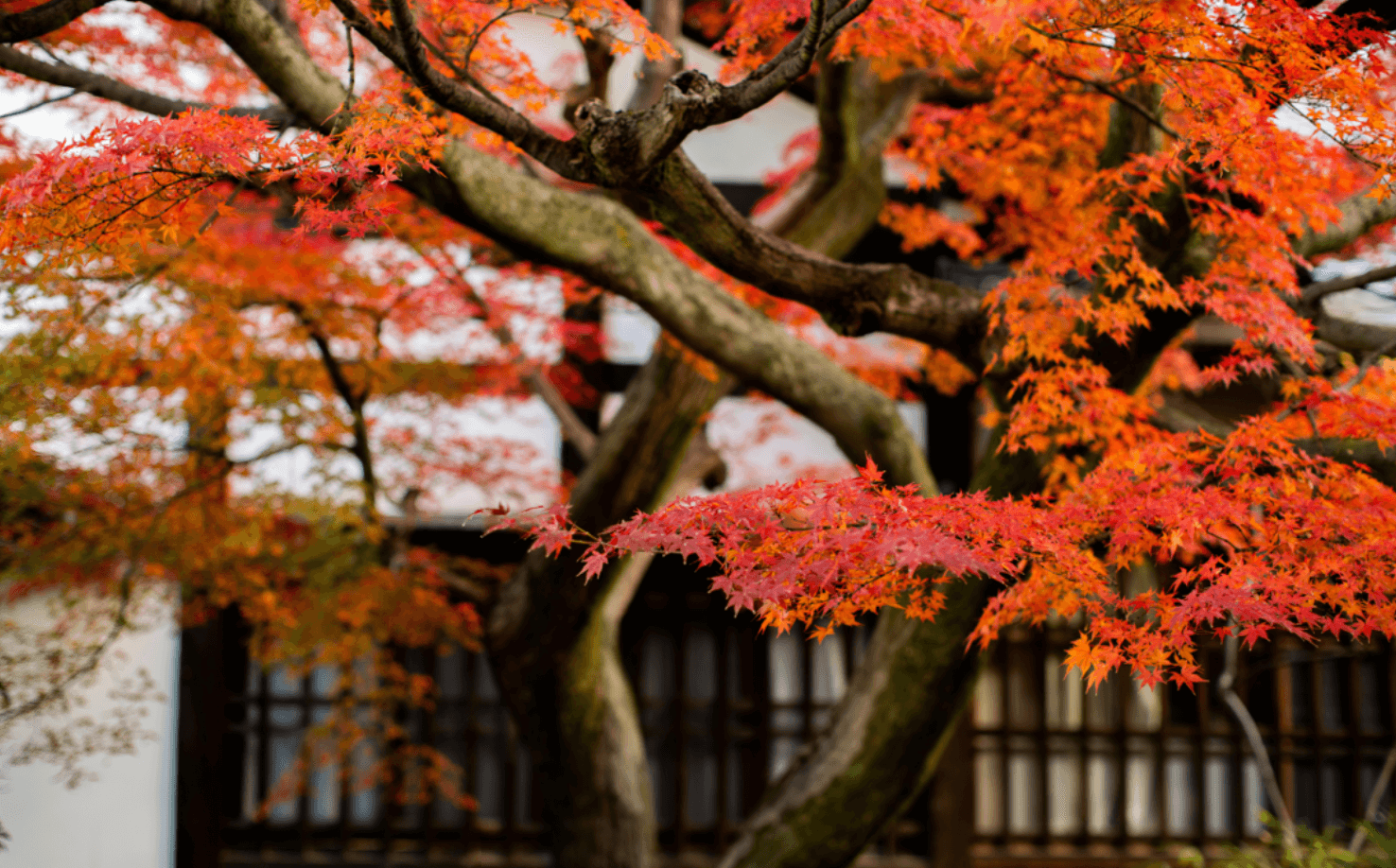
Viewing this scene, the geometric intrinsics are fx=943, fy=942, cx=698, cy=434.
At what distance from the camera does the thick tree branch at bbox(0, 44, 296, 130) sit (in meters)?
3.34

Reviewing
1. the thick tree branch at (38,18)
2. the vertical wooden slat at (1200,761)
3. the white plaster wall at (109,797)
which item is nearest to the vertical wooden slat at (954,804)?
the vertical wooden slat at (1200,761)

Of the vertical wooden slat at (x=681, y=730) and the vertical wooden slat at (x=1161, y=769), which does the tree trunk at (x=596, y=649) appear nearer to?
the vertical wooden slat at (x=681, y=730)

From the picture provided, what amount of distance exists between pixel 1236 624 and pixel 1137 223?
188 centimetres

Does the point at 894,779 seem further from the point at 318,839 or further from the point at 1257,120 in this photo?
the point at 318,839

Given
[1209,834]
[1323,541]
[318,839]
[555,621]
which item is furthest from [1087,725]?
[318,839]

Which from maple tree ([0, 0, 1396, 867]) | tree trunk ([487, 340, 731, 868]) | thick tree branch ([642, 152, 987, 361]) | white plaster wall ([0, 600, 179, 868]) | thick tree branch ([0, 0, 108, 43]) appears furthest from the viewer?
white plaster wall ([0, 600, 179, 868])

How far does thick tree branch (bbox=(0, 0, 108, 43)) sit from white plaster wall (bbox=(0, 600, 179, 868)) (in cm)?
404

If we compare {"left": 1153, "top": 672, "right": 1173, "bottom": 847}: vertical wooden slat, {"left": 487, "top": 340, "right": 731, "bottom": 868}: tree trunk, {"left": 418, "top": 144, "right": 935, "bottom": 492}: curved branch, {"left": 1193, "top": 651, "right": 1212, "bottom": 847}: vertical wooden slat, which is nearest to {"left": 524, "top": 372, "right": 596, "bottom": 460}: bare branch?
{"left": 487, "top": 340, "right": 731, "bottom": 868}: tree trunk

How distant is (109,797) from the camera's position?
623 centimetres

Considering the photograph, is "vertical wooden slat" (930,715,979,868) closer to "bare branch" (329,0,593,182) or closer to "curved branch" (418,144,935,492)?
"curved branch" (418,144,935,492)

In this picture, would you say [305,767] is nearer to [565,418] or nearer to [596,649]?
[596,649]

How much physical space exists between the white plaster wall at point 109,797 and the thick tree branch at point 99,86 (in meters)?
3.62

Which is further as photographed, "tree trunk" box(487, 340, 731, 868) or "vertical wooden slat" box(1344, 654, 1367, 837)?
"vertical wooden slat" box(1344, 654, 1367, 837)

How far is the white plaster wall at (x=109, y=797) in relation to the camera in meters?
6.11
